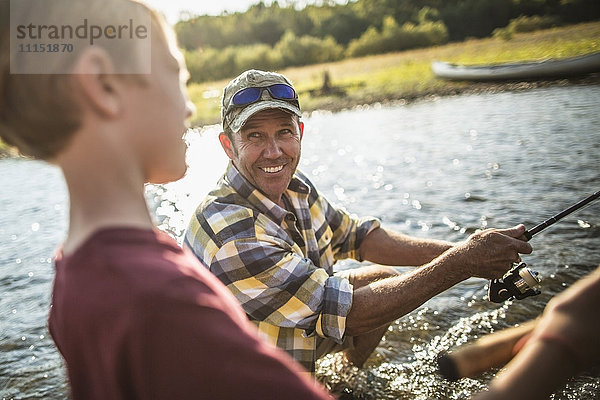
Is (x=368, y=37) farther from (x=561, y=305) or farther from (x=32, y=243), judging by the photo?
(x=561, y=305)

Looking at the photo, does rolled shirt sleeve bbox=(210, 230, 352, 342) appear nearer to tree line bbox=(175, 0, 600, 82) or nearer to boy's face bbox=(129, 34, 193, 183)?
boy's face bbox=(129, 34, 193, 183)

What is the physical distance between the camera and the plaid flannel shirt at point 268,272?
2717 mm

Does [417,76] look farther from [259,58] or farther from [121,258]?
[121,258]

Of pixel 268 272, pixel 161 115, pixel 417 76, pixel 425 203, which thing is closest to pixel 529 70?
pixel 417 76

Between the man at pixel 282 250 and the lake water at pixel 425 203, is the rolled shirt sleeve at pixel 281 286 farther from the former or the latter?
the lake water at pixel 425 203

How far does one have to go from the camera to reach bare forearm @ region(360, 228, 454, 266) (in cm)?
354

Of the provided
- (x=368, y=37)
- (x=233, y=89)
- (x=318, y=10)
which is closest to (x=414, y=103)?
(x=233, y=89)

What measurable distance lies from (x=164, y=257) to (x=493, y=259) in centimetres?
222

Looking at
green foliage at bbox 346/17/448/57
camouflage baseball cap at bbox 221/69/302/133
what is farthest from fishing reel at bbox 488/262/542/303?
green foliage at bbox 346/17/448/57

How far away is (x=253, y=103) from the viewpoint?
3115mm

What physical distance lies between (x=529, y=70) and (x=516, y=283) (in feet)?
63.9

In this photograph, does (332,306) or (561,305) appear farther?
(332,306)

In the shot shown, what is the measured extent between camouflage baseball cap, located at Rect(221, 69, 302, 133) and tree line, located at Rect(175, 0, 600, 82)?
3875 centimetres

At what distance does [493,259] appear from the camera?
273cm
